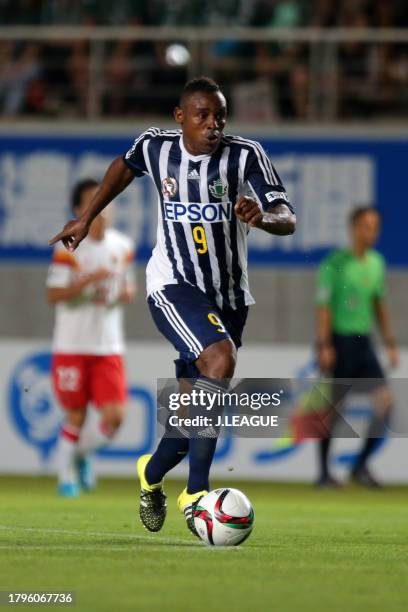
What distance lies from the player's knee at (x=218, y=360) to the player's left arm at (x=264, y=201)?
56 cm

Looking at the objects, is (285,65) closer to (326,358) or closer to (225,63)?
(225,63)

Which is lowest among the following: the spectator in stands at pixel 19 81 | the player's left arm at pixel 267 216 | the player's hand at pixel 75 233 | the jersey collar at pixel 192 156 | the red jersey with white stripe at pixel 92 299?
the red jersey with white stripe at pixel 92 299

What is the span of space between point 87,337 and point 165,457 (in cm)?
425

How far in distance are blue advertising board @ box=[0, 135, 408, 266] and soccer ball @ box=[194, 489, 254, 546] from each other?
8.58 metres

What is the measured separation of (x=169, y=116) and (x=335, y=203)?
1.95 meters

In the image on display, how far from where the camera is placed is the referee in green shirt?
1168 centimetres

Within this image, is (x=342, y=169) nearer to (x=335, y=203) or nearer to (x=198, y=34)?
(x=335, y=203)

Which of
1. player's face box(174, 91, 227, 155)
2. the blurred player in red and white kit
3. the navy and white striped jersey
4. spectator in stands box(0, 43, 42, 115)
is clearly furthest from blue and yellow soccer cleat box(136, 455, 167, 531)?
spectator in stands box(0, 43, 42, 115)

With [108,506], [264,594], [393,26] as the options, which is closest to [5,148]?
[393,26]

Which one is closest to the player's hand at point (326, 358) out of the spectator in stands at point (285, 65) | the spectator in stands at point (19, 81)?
the spectator in stands at point (285, 65)

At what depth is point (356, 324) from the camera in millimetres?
11828

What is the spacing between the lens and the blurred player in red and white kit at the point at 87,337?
418 inches

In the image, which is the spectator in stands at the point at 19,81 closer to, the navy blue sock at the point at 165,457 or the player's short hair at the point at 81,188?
the player's short hair at the point at 81,188

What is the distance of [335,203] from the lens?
48.8 feet
